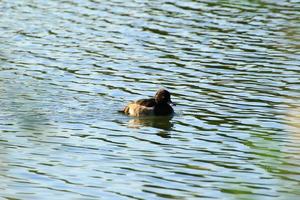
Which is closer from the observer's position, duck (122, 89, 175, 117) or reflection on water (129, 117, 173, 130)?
reflection on water (129, 117, 173, 130)

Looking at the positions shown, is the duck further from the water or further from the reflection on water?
the water

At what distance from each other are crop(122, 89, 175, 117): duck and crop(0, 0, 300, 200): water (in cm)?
20

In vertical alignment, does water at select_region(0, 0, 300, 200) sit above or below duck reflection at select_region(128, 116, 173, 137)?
above

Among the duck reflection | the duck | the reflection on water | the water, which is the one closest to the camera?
the water

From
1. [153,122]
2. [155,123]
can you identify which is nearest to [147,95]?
[153,122]

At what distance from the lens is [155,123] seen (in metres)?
17.5

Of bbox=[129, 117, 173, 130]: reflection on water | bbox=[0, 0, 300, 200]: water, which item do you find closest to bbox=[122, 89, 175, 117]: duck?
bbox=[129, 117, 173, 130]: reflection on water

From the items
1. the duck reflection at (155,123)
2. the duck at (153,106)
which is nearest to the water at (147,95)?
the duck reflection at (155,123)

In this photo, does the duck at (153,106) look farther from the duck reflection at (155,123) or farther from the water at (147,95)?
the water at (147,95)

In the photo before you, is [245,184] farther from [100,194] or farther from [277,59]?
[277,59]

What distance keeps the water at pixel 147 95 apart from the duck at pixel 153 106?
0.66ft

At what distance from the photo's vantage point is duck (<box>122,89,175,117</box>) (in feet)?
57.2

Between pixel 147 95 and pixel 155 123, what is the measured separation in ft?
5.99

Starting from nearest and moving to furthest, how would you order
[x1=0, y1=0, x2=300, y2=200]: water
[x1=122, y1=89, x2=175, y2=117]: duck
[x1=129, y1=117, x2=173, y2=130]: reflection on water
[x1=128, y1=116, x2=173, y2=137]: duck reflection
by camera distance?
[x1=0, y1=0, x2=300, y2=200]: water → [x1=128, y1=116, x2=173, y2=137]: duck reflection → [x1=129, y1=117, x2=173, y2=130]: reflection on water → [x1=122, y1=89, x2=175, y2=117]: duck
